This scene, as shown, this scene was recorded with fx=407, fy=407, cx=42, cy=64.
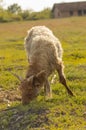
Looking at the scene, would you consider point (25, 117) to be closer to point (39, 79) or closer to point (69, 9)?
point (39, 79)

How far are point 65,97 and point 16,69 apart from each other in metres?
5.92

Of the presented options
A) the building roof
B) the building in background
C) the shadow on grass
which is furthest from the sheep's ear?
the building roof

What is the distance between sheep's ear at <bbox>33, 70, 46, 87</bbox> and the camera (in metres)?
10.1

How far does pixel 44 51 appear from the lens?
35.8ft

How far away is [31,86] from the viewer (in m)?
10.1

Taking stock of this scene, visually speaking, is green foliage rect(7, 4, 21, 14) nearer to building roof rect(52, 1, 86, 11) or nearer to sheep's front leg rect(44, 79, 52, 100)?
building roof rect(52, 1, 86, 11)

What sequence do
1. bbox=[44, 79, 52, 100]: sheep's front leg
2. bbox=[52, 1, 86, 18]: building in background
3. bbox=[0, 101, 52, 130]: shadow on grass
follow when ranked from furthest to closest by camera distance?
1. bbox=[52, 1, 86, 18]: building in background
2. bbox=[44, 79, 52, 100]: sheep's front leg
3. bbox=[0, 101, 52, 130]: shadow on grass

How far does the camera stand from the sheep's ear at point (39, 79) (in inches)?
396

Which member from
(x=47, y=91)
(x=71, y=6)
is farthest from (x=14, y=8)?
(x=47, y=91)

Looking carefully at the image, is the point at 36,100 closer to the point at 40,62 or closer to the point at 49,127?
the point at 40,62

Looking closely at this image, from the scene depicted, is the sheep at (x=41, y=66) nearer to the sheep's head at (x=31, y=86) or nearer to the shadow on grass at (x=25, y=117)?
the sheep's head at (x=31, y=86)

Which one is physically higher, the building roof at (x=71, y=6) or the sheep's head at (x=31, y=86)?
the sheep's head at (x=31, y=86)

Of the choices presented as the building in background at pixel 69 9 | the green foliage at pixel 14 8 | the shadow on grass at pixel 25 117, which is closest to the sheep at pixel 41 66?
the shadow on grass at pixel 25 117

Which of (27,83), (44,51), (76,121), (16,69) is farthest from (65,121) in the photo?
(16,69)
